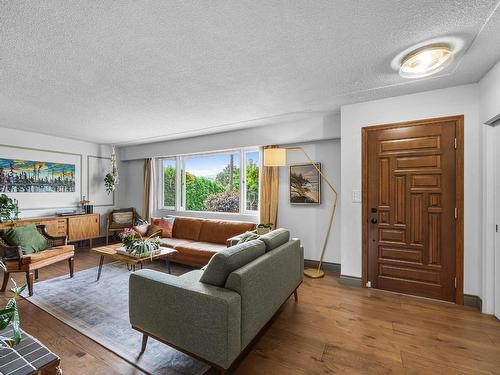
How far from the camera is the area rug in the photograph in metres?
1.78

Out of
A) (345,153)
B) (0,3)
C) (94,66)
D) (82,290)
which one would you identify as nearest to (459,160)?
(345,153)

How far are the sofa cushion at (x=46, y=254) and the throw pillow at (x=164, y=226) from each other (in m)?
1.46

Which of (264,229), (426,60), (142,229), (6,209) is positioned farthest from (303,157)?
(6,209)

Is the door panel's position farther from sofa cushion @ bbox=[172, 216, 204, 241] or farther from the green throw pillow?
the green throw pillow

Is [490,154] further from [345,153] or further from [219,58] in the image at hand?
[219,58]

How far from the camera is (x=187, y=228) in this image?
4664 millimetres

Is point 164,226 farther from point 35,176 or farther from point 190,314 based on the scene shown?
point 190,314

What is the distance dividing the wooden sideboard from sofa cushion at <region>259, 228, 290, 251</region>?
4482 millimetres

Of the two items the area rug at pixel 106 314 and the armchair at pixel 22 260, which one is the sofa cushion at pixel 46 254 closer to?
the armchair at pixel 22 260

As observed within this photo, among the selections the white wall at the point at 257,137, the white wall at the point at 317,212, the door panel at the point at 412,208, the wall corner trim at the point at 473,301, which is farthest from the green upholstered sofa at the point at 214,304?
the white wall at the point at 257,137

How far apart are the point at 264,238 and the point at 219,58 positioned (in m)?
1.72

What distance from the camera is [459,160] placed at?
2662 mm

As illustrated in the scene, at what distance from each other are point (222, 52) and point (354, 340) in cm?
274

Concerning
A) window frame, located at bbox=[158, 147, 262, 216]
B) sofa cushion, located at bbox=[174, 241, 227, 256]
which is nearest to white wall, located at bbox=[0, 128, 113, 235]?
window frame, located at bbox=[158, 147, 262, 216]
